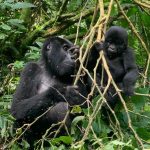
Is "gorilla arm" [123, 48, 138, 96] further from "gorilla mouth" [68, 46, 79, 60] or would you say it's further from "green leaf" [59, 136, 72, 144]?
"green leaf" [59, 136, 72, 144]

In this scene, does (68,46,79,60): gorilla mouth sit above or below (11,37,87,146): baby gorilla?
above

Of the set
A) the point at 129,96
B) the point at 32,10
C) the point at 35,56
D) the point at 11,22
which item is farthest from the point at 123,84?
the point at 32,10

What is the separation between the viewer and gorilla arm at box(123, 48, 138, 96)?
11.2 ft

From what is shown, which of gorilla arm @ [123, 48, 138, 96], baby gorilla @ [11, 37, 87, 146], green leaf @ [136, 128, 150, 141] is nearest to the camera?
green leaf @ [136, 128, 150, 141]

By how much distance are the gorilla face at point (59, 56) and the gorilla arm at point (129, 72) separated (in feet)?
1.32

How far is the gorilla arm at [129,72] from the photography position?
3428mm

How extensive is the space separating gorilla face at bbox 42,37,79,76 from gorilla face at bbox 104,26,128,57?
28 centimetres

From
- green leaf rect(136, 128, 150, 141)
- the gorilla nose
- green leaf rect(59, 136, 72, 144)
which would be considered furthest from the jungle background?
green leaf rect(59, 136, 72, 144)

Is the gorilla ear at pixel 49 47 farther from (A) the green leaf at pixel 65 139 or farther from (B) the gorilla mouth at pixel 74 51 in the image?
(A) the green leaf at pixel 65 139

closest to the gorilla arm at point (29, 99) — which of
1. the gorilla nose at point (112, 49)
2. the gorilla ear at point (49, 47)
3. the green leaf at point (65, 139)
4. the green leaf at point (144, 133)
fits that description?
the gorilla ear at point (49, 47)

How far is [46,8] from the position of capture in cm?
554

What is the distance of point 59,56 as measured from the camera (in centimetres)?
383

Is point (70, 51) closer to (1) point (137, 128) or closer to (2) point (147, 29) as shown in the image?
(2) point (147, 29)

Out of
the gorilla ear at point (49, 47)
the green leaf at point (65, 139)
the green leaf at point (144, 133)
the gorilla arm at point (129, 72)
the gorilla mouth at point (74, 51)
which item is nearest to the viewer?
the green leaf at point (65, 139)
